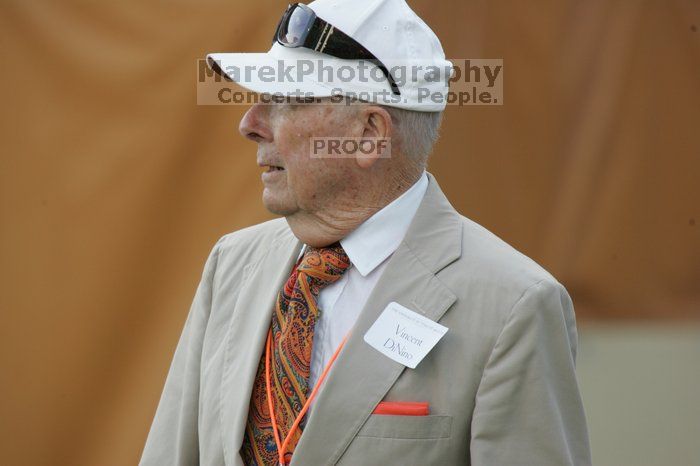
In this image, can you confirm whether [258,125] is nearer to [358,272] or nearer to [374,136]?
[374,136]

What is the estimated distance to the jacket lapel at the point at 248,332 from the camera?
2018 millimetres

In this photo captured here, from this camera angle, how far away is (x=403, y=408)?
1845 mm

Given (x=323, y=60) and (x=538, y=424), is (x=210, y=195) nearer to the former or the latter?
(x=323, y=60)

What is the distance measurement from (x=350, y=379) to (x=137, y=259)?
1.54 m

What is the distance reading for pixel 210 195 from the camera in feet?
10.7

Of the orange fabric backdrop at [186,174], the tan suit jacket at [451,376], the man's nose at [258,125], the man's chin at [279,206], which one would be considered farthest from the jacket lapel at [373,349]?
the orange fabric backdrop at [186,174]

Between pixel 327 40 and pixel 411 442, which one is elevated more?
pixel 327 40

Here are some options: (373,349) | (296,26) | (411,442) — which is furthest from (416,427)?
(296,26)

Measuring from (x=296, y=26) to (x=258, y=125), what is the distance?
8.5 inches

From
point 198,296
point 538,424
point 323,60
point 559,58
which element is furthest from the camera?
point 559,58

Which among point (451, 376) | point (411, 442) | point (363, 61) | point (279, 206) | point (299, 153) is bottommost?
point (411, 442)

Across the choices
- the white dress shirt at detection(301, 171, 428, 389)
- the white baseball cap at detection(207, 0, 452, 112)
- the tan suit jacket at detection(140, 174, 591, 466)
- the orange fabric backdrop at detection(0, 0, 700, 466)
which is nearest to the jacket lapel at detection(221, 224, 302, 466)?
the tan suit jacket at detection(140, 174, 591, 466)

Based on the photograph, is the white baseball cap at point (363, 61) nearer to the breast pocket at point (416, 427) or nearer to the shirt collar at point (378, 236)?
the shirt collar at point (378, 236)

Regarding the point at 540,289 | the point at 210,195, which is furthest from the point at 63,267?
the point at 540,289
